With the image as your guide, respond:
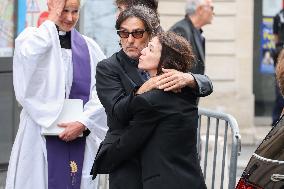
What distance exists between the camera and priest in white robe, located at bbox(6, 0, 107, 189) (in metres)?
6.39

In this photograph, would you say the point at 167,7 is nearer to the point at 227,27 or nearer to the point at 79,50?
the point at 227,27

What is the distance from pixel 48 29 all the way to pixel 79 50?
289mm

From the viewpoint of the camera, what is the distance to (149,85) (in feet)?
16.8

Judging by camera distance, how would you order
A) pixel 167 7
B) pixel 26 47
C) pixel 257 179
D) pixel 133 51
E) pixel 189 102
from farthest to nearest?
pixel 167 7 → pixel 26 47 → pixel 133 51 → pixel 189 102 → pixel 257 179

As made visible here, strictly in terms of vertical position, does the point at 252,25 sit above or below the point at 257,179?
below

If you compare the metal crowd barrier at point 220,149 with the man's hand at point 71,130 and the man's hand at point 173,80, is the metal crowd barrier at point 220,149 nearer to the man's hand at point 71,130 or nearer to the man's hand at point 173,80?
the man's hand at point 71,130

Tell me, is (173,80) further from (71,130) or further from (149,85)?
(71,130)

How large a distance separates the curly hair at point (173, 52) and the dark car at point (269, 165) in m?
0.78

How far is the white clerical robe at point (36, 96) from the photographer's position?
21.0 feet

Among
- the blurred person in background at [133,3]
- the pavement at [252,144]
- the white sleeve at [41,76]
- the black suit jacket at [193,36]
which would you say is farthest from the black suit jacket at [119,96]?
the pavement at [252,144]

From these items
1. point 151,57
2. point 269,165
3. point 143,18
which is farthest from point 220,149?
point 269,165

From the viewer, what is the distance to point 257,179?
452 cm

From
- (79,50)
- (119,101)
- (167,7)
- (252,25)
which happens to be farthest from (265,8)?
(119,101)

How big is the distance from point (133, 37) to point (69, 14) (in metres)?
0.97
